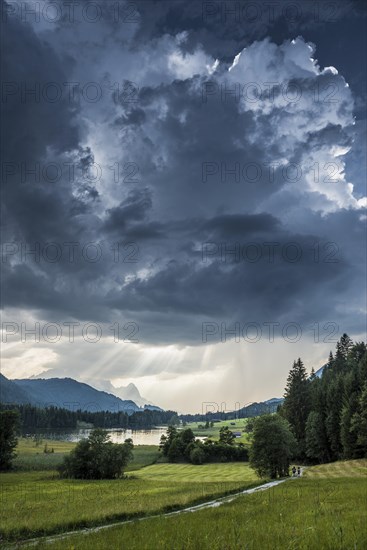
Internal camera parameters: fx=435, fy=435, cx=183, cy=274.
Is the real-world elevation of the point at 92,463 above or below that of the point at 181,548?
below

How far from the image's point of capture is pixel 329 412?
352 feet

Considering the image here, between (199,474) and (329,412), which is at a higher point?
(329,412)

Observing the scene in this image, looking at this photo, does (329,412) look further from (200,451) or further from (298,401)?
(200,451)

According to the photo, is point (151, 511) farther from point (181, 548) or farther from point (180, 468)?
point (180, 468)

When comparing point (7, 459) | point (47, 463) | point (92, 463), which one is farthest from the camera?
point (47, 463)

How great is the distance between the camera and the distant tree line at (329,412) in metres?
92.9

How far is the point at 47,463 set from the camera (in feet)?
411

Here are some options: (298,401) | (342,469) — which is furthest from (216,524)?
(298,401)

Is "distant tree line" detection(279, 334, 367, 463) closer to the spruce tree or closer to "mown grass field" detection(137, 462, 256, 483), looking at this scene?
the spruce tree

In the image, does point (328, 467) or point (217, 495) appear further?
point (328, 467)

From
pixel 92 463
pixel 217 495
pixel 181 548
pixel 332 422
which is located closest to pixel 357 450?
pixel 332 422

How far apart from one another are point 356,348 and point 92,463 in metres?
93.4

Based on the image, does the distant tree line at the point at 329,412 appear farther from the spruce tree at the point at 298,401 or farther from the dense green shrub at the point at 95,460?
the dense green shrub at the point at 95,460

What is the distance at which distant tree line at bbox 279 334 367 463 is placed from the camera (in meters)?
92.9
